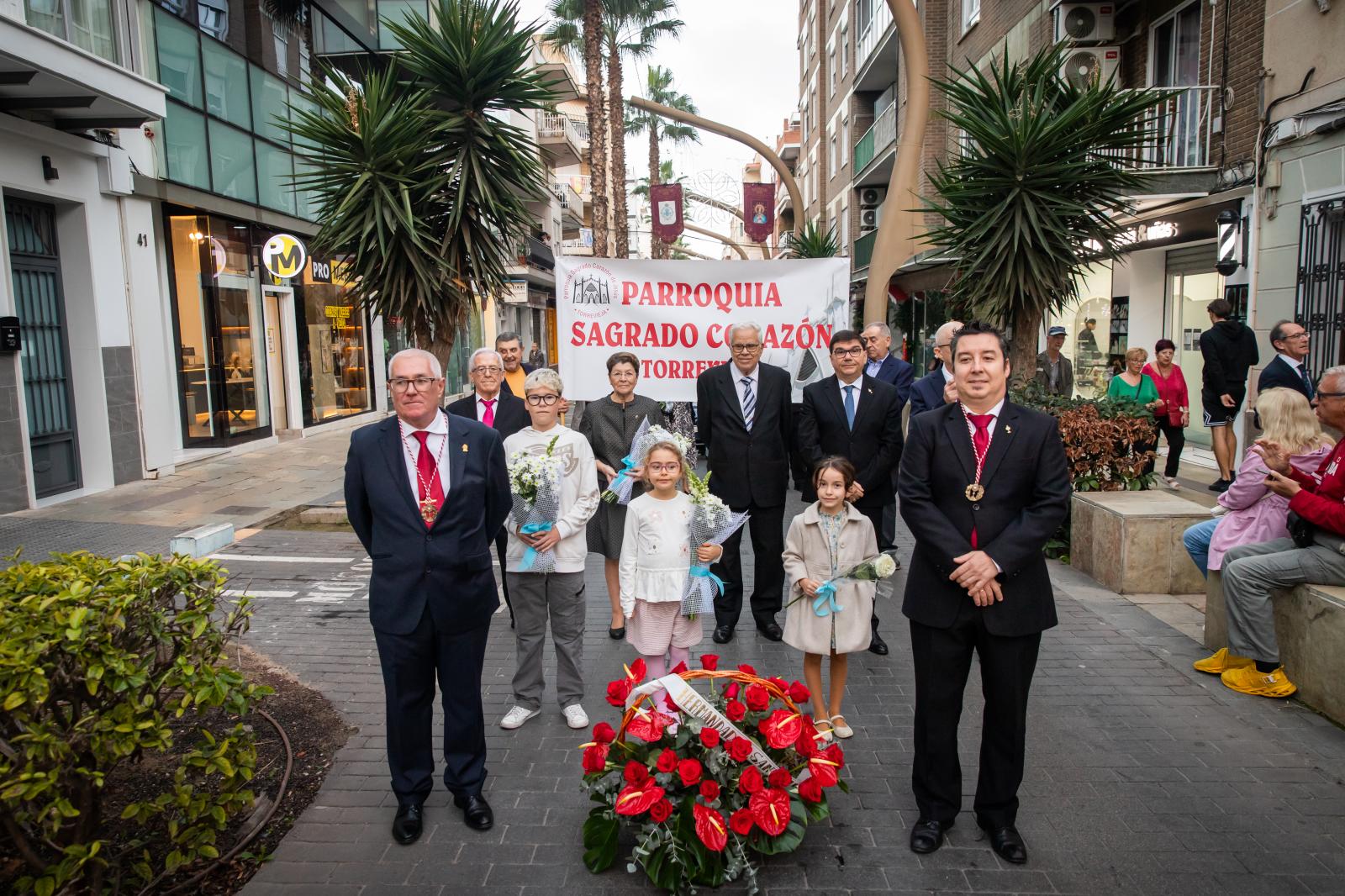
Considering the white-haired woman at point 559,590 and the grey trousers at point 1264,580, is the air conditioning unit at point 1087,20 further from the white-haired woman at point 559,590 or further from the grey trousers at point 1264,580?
the white-haired woman at point 559,590

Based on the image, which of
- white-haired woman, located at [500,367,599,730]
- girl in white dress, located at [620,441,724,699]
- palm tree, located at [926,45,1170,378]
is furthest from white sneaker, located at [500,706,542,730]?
palm tree, located at [926,45,1170,378]

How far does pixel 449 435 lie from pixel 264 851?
6.10 feet

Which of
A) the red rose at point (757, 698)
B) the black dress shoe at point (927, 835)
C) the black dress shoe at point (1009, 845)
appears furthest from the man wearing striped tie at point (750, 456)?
the black dress shoe at point (1009, 845)

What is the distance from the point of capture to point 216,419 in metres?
15.4

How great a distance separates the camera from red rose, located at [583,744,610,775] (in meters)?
3.54

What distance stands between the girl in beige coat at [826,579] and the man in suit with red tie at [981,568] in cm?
82

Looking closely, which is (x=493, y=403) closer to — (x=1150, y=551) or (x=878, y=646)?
(x=878, y=646)

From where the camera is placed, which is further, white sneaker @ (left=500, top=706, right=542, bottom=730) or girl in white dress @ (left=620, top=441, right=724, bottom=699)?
white sneaker @ (left=500, top=706, right=542, bottom=730)

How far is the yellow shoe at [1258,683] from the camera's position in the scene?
506 centimetres

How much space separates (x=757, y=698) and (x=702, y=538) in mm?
1195

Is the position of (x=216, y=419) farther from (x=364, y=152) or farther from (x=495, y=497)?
(x=495, y=497)

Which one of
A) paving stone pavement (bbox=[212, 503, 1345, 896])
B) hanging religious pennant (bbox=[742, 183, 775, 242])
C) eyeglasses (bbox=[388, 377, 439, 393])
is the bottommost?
paving stone pavement (bbox=[212, 503, 1345, 896])

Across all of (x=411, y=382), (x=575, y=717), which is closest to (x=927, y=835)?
(x=575, y=717)

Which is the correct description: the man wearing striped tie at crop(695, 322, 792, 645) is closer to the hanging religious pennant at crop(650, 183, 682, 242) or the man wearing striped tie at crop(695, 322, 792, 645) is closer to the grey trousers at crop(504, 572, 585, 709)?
the grey trousers at crop(504, 572, 585, 709)
